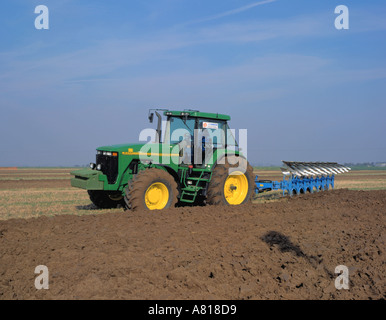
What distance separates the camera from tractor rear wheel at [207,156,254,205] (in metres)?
10.5

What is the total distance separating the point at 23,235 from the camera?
7.10 meters

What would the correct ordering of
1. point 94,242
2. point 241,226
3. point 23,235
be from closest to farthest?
point 94,242
point 23,235
point 241,226

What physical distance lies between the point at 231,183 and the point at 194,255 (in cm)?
562

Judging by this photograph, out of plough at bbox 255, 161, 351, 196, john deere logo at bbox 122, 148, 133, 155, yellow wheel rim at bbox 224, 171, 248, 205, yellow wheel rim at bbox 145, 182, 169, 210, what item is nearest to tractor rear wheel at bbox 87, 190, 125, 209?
john deere logo at bbox 122, 148, 133, 155

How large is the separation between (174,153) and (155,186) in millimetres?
1166

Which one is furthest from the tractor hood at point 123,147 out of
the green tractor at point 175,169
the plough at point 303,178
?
the plough at point 303,178

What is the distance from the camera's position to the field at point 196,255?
4.66m

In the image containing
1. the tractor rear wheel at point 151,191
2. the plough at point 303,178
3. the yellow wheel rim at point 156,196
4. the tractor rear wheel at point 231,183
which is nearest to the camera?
the tractor rear wheel at point 151,191

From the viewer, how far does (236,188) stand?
37.2 feet

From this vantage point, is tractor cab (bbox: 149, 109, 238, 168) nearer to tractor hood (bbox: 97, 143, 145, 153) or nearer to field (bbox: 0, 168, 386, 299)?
tractor hood (bbox: 97, 143, 145, 153)

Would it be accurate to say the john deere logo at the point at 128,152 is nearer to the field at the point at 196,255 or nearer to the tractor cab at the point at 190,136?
the tractor cab at the point at 190,136

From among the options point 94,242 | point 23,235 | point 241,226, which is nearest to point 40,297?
point 94,242

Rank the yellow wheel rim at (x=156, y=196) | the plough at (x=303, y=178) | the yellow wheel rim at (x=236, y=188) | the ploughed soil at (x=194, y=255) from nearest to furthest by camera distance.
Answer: the ploughed soil at (x=194, y=255), the yellow wheel rim at (x=156, y=196), the yellow wheel rim at (x=236, y=188), the plough at (x=303, y=178)
